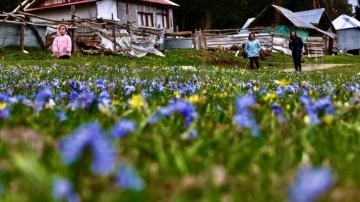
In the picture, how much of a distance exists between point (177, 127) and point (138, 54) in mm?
31269

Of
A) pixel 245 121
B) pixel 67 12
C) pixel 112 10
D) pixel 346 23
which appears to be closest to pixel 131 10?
pixel 112 10

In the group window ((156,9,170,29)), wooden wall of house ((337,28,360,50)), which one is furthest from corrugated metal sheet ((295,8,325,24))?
window ((156,9,170,29))

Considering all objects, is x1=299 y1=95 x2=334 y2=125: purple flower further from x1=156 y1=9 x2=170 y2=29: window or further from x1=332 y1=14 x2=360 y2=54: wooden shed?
x1=332 y1=14 x2=360 y2=54: wooden shed

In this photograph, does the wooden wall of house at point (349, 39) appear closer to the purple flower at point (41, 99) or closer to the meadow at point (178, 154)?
the meadow at point (178, 154)

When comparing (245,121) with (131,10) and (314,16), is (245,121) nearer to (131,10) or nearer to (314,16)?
(131,10)

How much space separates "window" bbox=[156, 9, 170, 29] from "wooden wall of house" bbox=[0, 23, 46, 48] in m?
18.4

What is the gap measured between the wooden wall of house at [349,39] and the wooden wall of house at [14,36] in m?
50.2

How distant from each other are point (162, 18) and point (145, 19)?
287 cm

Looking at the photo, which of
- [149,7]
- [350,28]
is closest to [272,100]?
[149,7]

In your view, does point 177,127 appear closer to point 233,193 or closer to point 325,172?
point 233,193

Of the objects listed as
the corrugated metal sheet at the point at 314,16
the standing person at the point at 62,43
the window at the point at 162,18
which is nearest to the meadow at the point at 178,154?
the standing person at the point at 62,43

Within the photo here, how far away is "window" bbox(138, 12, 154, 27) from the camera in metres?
48.3

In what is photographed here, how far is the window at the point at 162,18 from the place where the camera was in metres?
50.7

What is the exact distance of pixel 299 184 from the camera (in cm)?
88
